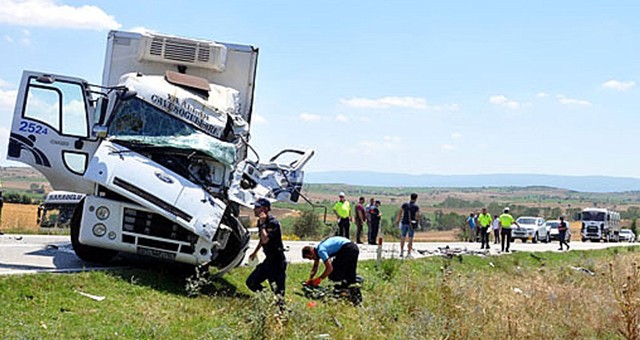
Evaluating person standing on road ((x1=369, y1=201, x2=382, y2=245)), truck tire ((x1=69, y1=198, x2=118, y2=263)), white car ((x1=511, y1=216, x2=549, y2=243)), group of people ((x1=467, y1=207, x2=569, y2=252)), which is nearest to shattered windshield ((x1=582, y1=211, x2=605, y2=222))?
white car ((x1=511, y1=216, x2=549, y2=243))

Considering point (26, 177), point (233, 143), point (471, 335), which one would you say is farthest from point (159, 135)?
point (26, 177)

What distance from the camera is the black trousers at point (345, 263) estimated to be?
11258 mm

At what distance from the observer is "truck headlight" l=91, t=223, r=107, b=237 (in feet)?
33.1

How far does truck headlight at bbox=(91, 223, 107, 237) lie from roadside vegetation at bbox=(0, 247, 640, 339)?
0.53 m

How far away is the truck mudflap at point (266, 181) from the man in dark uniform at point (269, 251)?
1182mm

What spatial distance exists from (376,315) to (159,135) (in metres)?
4.11

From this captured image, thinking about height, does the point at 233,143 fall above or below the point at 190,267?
above

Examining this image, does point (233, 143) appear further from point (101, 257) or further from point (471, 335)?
point (471, 335)

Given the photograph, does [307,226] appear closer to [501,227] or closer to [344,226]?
[501,227]

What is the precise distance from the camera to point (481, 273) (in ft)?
61.3

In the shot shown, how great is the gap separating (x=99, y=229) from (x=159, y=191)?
0.98 m

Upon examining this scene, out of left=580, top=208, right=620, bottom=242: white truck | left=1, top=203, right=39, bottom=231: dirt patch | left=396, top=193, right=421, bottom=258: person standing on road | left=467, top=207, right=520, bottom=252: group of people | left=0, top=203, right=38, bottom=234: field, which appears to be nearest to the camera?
left=0, top=203, right=38, bottom=234: field

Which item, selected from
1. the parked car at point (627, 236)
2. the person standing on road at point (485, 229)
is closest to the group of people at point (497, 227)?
the person standing on road at point (485, 229)

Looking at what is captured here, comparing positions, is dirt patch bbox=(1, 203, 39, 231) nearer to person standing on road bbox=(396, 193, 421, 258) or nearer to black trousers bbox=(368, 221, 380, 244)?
person standing on road bbox=(396, 193, 421, 258)
